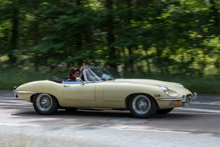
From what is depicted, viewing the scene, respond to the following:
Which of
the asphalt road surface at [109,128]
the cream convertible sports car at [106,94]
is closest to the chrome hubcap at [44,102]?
the cream convertible sports car at [106,94]

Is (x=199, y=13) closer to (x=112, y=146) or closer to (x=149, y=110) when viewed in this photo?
(x=149, y=110)

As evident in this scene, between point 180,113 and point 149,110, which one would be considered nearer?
point 149,110

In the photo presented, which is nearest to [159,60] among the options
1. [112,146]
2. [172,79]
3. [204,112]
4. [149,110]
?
[172,79]

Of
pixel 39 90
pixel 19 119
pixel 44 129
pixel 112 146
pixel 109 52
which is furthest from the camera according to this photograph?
pixel 109 52

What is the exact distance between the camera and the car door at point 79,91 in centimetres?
839

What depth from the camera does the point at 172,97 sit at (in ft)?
25.3

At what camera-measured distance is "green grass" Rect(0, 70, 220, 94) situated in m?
13.5

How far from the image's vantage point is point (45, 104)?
29.4 ft

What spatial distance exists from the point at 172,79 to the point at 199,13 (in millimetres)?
3898

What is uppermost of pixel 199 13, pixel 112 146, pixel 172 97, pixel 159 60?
pixel 199 13

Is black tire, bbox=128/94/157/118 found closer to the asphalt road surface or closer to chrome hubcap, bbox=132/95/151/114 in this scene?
chrome hubcap, bbox=132/95/151/114

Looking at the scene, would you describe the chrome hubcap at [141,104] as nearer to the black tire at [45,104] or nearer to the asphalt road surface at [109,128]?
the asphalt road surface at [109,128]

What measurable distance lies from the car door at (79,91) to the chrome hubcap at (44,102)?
1.68 ft

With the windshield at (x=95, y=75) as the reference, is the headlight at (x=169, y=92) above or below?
below
